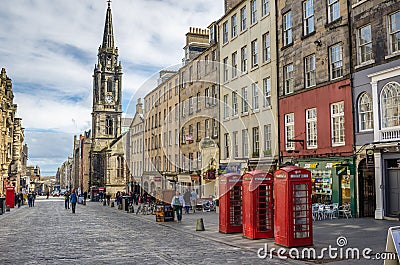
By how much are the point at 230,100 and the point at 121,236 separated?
19492 millimetres

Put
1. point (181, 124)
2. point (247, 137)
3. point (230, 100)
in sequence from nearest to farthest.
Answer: point (247, 137) < point (230, 100) < point (181, 124)

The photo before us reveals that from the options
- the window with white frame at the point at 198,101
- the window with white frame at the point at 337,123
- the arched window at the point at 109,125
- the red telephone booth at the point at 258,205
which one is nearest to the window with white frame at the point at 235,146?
the window with white frame at the point at 198,101

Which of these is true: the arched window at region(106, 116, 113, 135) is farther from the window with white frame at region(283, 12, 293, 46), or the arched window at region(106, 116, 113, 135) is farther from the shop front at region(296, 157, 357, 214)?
the shop front at region(296, 157, 357, 214)

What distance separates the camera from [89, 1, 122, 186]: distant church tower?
90375mm

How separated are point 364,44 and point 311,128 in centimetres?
589

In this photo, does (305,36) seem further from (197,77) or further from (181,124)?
(181,124)

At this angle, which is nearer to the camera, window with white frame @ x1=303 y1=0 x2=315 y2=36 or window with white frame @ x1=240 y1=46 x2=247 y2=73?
window with white frame @ x1=303 y1=0 x2=315 y2=36

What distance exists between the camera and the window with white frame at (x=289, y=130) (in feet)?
88.4

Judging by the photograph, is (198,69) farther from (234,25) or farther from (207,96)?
(234,25)

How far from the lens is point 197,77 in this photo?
4172 centimetres

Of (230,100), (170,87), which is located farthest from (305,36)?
(170,87)

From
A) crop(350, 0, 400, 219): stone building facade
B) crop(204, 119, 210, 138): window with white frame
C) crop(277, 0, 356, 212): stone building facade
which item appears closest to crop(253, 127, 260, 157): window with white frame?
crop(277, 0, 356, 212): stone building facade

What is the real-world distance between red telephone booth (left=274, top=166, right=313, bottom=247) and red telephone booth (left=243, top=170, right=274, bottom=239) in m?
1.67

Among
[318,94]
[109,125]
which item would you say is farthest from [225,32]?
[109,125]
